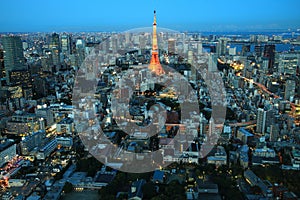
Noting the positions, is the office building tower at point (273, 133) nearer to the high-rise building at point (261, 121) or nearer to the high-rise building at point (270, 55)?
the high-rise building at point (261, 121)

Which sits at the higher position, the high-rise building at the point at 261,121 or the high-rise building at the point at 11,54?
the high-rise building at the point at 11,54

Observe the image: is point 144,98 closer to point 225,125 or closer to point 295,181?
point 225,125

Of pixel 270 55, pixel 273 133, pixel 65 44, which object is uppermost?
pixel 65 44

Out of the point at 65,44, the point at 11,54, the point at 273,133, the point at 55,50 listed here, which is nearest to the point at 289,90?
the point at 273,133

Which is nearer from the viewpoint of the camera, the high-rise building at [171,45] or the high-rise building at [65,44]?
the high-rise building at [171,45]

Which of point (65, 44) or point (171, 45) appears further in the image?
point (65, 44)

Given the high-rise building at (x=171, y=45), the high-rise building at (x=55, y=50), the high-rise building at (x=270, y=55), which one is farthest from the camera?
the high-rise building at (x=171, y=45)

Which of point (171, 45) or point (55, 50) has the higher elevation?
point (171, 45)

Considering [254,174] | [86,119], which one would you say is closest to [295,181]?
[254,174]

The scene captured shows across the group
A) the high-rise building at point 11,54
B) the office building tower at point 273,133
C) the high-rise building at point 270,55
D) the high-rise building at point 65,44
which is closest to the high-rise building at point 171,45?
the high-rise building at point 270,55

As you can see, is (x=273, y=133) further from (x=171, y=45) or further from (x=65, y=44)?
(x=65, y=44)

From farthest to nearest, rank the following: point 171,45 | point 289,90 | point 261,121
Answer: point 171,45, point 289,90, point 261,121
